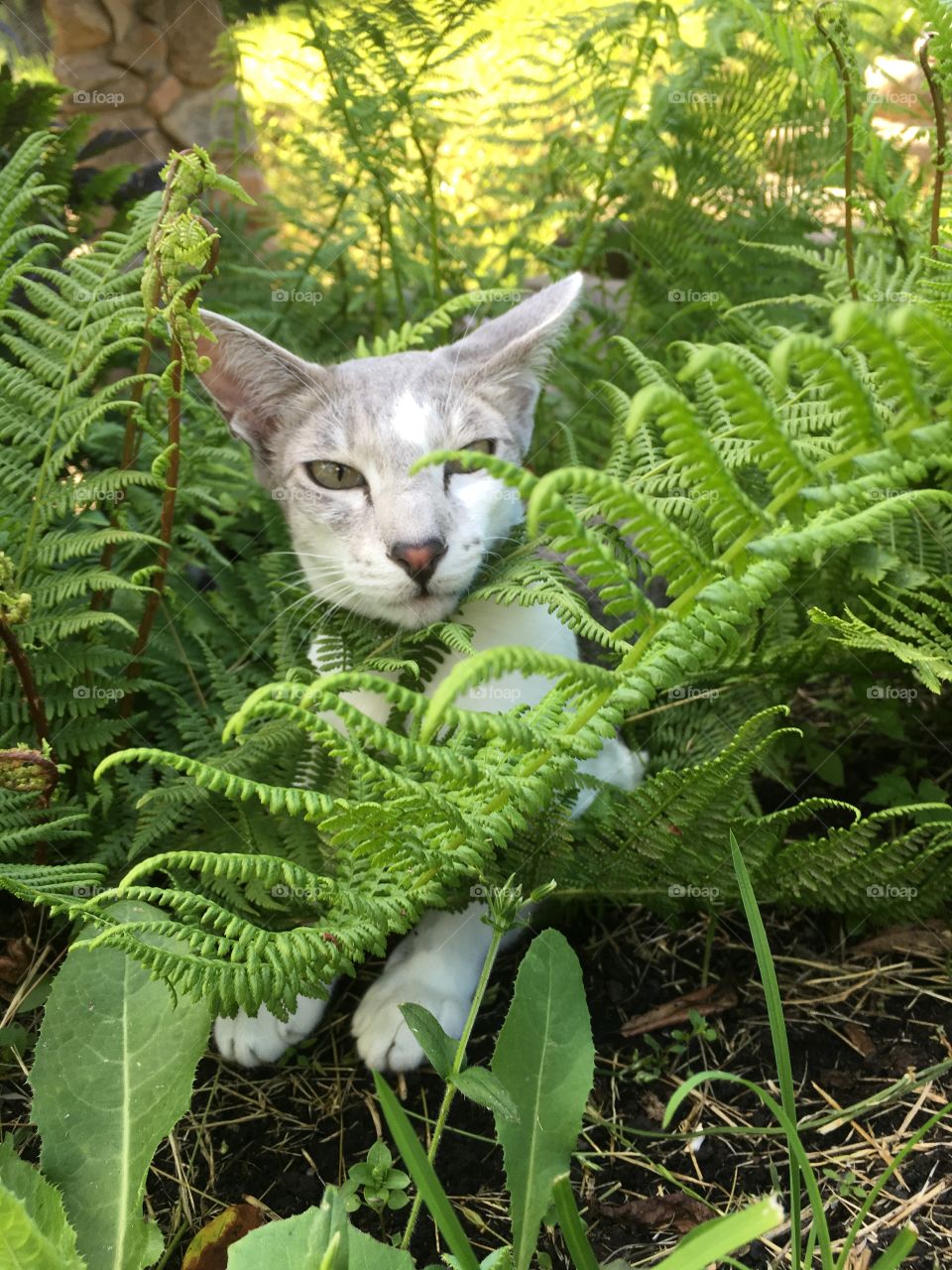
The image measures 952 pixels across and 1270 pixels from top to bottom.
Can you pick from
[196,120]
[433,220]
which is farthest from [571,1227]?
[196,120]

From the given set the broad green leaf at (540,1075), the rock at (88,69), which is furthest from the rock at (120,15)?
the broad green leaf at (540,1075)

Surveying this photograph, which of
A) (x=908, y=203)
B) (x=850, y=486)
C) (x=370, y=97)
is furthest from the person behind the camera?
(x=370, y=97)

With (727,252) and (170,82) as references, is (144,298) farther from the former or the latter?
(170,82)

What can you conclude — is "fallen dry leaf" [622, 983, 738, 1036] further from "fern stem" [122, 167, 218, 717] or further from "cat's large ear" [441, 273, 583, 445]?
"cat's large ear" [441, 273, 583, 445]

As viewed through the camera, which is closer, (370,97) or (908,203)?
(908,203)

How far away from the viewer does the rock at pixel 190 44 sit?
4871 mm

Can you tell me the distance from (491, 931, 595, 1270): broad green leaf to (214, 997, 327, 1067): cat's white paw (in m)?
A: 0.50

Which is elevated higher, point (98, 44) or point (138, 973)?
point (98, 44)

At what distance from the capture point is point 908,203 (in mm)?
2523

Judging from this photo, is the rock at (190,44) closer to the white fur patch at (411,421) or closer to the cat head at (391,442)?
the cat head at (391,442)

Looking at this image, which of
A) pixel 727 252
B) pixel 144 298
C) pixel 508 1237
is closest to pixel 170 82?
pixel 727 252

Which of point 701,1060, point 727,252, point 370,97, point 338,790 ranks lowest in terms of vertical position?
point 701,1060

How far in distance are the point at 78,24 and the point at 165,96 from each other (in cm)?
45

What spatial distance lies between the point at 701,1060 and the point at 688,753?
0.59 m
